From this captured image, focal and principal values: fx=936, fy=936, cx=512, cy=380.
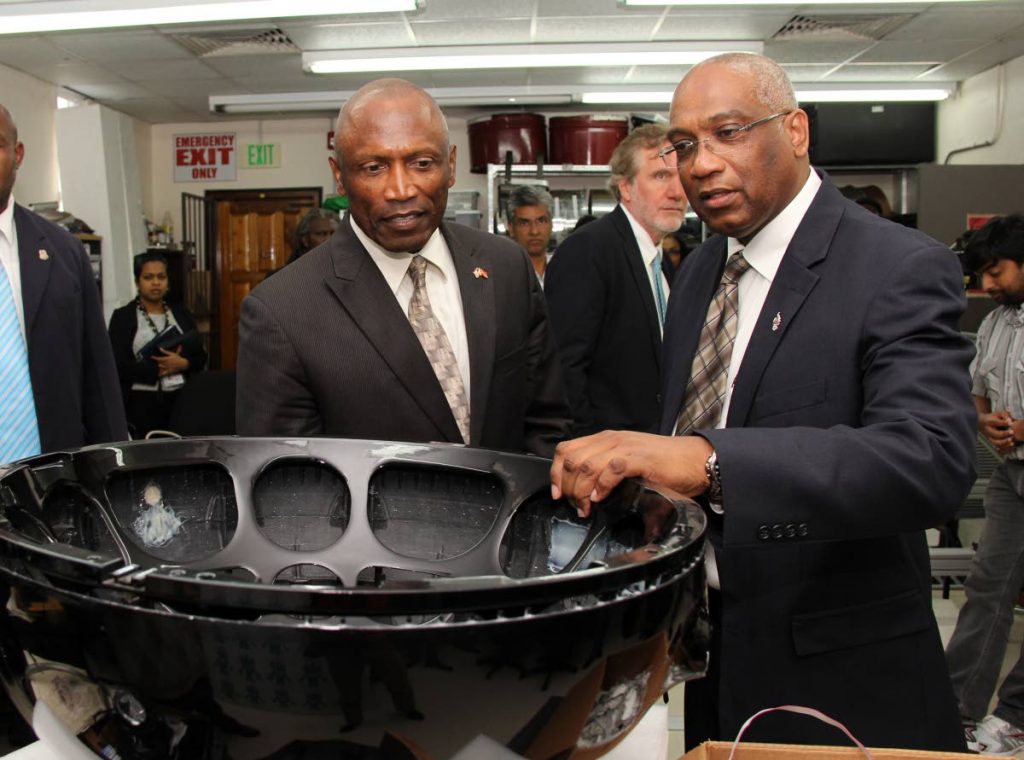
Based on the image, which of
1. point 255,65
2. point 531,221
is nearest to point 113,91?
point 255,65

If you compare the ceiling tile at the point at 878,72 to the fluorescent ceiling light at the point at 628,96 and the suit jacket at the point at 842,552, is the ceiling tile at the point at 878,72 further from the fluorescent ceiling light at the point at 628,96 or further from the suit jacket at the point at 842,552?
the suit jacket at the point at 842,552

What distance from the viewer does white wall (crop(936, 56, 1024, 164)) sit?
698 centimetres

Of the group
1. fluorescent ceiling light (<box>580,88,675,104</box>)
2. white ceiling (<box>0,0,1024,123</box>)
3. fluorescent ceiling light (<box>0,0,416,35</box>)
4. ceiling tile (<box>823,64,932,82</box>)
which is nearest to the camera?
fluorescent ceiling light (<box>0,0,416,35</box>)

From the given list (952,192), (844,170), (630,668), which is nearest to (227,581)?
(630,668)

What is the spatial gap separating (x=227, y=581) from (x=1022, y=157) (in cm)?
776

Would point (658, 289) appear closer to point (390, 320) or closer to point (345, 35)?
point (390, 320)

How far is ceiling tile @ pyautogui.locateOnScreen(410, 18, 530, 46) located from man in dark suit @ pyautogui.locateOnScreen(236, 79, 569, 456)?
15.7 ft

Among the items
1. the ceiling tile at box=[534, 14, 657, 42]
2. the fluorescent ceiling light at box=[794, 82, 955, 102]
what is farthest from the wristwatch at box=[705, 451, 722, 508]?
the fluorescent ceiling light at box=[794, 82, 955, 102]

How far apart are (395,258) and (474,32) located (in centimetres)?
509

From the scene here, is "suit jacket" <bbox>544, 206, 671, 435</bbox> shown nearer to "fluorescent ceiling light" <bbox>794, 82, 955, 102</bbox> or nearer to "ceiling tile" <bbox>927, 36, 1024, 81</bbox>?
"ceiling tile" <bbox>927, 36, 1024, 81</bbox>

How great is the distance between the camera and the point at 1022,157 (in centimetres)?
694

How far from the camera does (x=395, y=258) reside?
56.4 inches

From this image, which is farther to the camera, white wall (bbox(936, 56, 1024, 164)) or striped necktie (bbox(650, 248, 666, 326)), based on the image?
white wall (bbox(936, 56, 1024, 164))

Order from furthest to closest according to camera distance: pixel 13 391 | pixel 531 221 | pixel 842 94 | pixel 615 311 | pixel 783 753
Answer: pixel 842 94 → pixel 531 221 → pixel 615 311 → pixel 13 391 → pixel 783 753
